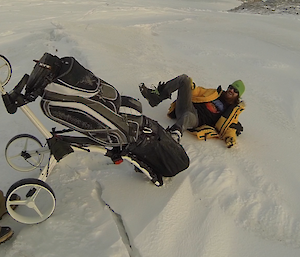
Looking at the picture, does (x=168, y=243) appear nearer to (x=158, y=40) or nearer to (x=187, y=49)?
(x=187, y=49)

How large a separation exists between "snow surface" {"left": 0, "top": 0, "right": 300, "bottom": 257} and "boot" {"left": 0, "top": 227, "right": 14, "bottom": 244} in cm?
5

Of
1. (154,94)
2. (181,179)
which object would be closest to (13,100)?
(181,179)

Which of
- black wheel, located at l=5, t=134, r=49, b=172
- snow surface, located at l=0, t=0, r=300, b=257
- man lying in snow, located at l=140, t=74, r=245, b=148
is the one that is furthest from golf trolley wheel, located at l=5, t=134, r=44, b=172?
man lying in snow, located at l=140, t=74, r=245, b=148

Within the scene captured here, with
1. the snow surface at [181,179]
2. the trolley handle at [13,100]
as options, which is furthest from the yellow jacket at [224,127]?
the trolley handle at [13,100]

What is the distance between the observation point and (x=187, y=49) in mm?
6352

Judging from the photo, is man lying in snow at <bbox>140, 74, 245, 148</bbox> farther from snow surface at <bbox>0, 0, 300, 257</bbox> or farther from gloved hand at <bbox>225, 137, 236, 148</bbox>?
snow surface at <bbox>0, 0, 300, 257</bbox>

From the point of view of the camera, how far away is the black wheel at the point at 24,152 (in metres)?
2.40

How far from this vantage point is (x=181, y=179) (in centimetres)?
279

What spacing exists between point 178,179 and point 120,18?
769 cm

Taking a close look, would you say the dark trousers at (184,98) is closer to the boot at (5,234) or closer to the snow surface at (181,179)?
the snow surface at (181,179)

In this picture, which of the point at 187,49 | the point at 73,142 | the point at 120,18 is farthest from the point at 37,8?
the point at 73,142

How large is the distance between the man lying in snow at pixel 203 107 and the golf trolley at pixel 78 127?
2.64 feet

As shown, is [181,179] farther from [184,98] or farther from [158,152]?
[184,98]

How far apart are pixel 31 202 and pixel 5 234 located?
0.27 metres
